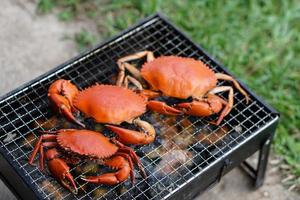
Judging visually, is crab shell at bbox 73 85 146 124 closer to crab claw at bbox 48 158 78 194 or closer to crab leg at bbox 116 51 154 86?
crab leg at bbox 116 51 154 86

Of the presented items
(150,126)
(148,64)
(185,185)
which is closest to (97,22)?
(148,64)

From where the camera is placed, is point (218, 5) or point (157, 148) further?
point (218, 5)

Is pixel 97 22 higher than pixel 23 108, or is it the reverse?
pixel 23 108

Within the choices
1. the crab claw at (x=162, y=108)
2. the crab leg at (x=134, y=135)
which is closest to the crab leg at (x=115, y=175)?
the crab leg at (x=134, y=135)

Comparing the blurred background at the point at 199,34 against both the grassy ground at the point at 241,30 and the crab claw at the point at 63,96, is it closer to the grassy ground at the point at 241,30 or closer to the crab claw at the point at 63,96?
the grassy ground at the point at 241,30

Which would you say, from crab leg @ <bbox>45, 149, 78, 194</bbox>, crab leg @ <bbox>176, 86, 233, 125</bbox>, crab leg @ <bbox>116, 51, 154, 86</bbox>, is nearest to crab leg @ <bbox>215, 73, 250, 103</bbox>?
crab leg @ <bbox>176, 86, 233, 125</bbox>

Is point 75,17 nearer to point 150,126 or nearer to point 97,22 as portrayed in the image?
point 97,22
